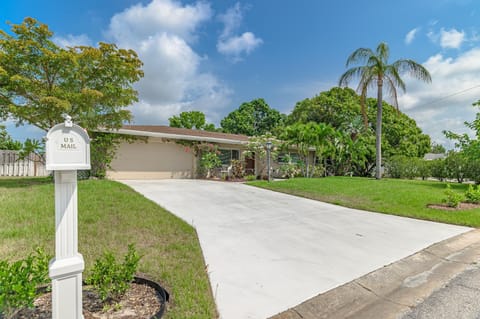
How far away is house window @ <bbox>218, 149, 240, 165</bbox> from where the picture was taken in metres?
15.6

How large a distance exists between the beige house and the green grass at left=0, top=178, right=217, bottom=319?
593 centimetres

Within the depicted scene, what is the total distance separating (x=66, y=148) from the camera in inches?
66.7

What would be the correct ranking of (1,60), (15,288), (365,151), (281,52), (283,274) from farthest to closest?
(365,151) < (281,52) < (1,60) < (283,274) < (15,288)

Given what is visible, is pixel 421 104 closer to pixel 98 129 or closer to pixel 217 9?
pixel 217 9

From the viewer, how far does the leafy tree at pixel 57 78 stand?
8211mm

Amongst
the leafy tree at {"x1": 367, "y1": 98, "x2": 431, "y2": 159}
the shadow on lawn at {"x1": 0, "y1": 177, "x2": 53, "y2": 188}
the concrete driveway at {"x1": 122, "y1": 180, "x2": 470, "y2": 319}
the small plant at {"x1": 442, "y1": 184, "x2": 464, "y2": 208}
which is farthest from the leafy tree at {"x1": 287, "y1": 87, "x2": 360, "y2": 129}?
the shadow on lawn at {"x1": 0, "y1": 177, "x2": 53, "y2": 188}

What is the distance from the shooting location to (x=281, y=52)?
1344 centimetres

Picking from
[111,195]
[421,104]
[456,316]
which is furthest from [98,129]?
[421,104]

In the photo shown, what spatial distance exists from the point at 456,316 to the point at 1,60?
494 inches

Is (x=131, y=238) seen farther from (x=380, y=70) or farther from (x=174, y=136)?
(x=380, y=70)

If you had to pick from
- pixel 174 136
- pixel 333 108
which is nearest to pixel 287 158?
pixel 174 136

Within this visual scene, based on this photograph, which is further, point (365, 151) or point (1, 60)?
point (365, 151)

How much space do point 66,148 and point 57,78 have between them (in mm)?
9789

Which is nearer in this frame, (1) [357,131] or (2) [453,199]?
(2) [453,199]
